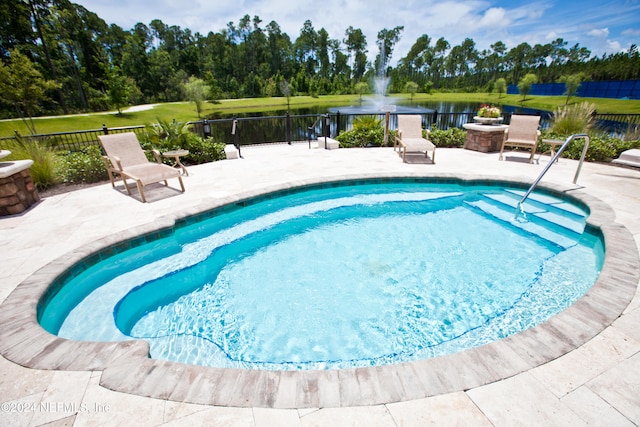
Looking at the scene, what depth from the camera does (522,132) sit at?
25.3ft

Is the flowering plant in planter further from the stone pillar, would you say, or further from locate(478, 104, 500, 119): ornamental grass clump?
the stone pillar

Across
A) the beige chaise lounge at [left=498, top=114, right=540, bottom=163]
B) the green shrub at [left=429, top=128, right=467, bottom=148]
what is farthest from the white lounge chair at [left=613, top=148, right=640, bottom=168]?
the green shrub at [left=429, top=128, right=467, bottom=148]

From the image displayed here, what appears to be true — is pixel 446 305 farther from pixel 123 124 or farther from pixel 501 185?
pixel 123 124

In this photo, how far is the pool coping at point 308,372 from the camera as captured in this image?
189 centimetres

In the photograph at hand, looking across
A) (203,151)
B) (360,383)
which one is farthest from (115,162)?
(360,383)

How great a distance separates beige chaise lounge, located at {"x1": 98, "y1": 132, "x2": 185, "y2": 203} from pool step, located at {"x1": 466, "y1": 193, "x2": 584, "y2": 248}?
247 inches

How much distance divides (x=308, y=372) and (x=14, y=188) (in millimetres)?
6209

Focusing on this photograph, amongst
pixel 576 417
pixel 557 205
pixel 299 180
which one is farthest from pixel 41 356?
pixel 557 205

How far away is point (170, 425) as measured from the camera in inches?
67.1

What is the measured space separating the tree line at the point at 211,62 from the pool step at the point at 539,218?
12749 millimetres

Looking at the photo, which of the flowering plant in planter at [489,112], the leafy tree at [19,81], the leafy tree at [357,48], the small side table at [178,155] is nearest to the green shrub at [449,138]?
the flowering plant in planter at [489,112]

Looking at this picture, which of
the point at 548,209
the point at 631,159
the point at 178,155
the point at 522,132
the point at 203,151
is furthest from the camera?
the point at 203,151

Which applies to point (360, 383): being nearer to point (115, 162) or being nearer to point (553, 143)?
point (115, 162)

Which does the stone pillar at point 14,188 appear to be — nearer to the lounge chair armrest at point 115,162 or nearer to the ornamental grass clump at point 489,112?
the lounge chair armrest at point 115,162
